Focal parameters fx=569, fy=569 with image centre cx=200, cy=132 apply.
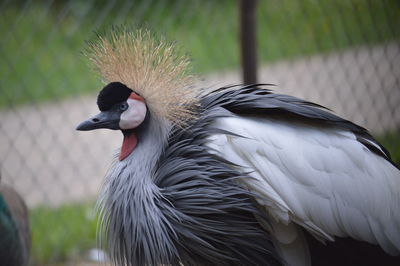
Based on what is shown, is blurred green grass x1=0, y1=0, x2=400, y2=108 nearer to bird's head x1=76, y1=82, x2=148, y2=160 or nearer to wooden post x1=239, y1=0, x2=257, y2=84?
wooden post x1=239, y1=0, x2=257, y2=84

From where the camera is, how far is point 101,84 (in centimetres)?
249

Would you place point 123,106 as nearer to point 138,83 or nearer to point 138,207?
point 138,83

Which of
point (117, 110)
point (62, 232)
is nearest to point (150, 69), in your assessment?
point (117, 110)

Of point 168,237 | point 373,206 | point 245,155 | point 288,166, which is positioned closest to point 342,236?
point 373,206

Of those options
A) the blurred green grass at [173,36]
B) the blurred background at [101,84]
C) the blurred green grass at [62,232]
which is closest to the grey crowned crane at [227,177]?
the blurred background at [101,84]

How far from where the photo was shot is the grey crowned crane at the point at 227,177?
1503mm

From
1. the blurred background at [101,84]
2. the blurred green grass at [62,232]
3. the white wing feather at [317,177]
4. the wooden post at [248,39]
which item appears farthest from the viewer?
the blurred background at [101,84]

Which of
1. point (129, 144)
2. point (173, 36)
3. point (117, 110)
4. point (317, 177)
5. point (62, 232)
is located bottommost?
point (62, 232)

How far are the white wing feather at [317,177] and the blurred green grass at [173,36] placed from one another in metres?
2.21

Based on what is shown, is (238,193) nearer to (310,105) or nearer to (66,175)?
(310,105)

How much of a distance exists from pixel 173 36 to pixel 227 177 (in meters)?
2.73

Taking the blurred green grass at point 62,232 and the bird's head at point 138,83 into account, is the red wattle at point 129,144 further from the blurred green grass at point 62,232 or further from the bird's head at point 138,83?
the blurred green grass at point 62,232

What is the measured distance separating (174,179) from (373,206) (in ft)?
1.86

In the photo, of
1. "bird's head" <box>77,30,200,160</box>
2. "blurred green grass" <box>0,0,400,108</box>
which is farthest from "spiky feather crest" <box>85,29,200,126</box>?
"blurred green grass" <box>0,0,400,108</box>
